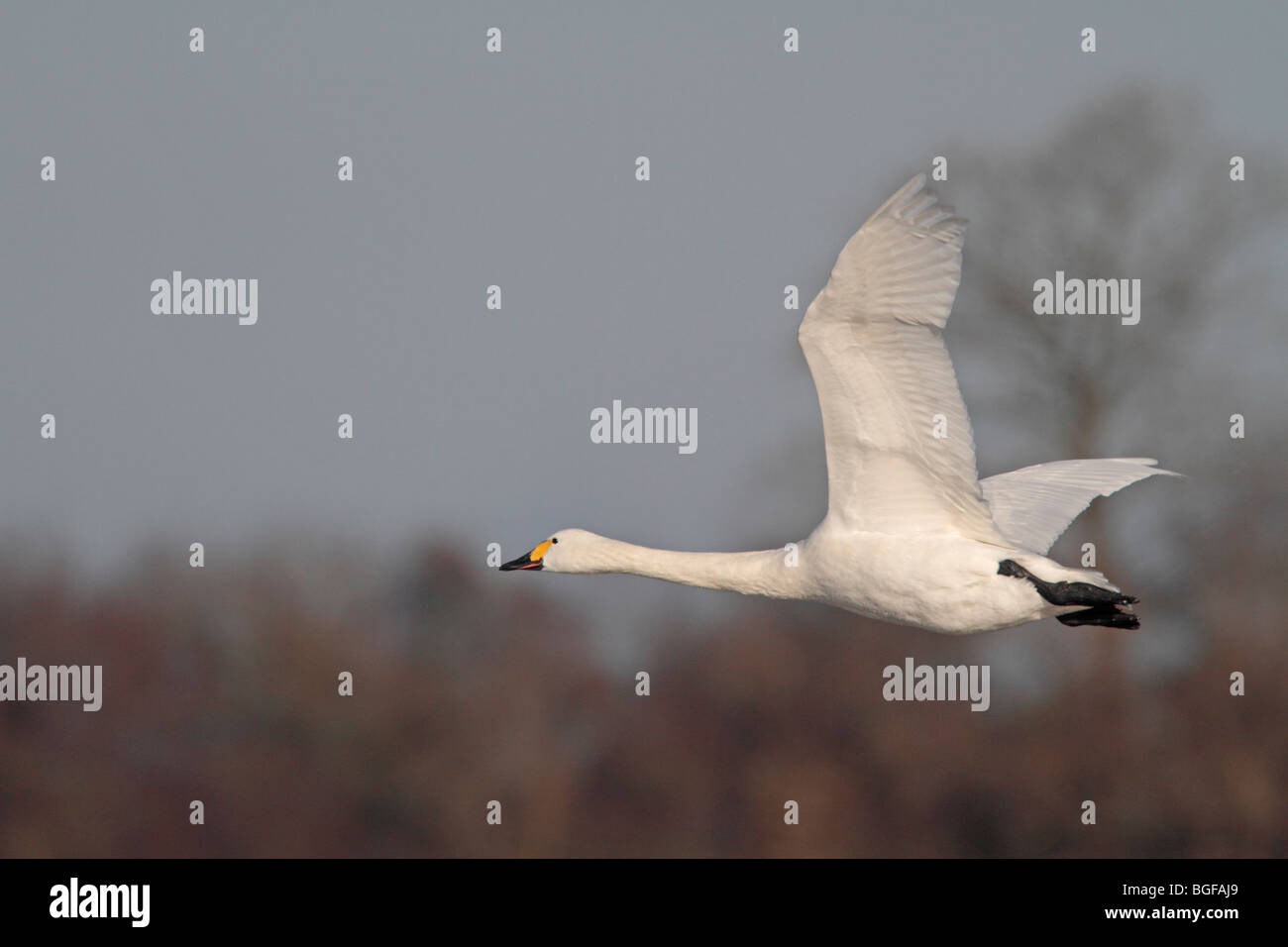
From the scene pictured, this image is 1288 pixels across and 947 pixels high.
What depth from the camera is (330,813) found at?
21.2 metres

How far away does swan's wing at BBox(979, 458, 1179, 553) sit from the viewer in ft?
33.8

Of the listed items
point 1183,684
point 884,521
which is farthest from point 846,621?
point 884,521

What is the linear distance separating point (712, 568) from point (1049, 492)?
250 centimetres

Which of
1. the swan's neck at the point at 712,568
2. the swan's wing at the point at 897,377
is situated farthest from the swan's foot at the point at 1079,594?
the swan's neck at the point at 712,568

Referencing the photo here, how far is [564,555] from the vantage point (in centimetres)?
1076

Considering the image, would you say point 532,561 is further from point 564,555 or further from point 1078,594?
point 1078,594

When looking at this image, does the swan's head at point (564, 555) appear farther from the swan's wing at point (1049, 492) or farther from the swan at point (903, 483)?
the swan's wing at point (1049, 492)

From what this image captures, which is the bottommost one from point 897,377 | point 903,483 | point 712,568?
point 712,568

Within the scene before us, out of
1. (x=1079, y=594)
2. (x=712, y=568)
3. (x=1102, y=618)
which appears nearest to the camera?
(x=1079, y=594)

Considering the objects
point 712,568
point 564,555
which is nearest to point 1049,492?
point 712,568

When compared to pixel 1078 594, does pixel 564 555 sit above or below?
above

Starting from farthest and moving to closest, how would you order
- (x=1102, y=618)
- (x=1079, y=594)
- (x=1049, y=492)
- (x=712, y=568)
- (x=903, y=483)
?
(x=1049, y=492)
(x=712, y=568)
(x=903, y=483)
(x=1102, y=618)
(x=1079, y=594)

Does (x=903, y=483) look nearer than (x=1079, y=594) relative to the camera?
No

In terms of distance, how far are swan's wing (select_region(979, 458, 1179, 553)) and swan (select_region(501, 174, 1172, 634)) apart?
0.77 ft
